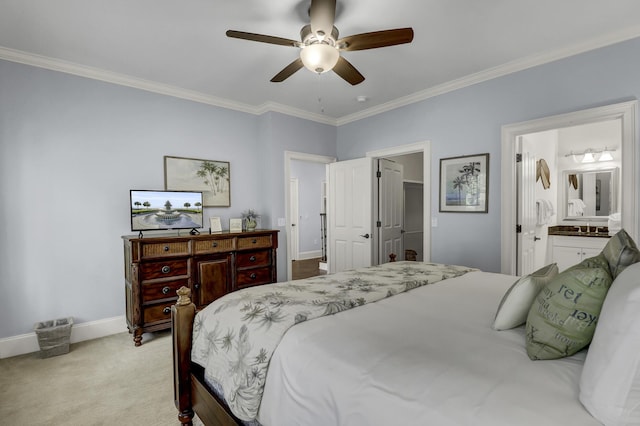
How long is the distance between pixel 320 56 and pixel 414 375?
76.1 inches

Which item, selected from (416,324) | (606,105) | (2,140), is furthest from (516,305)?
(2,140)

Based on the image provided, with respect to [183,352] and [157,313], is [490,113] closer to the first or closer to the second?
[183,352]

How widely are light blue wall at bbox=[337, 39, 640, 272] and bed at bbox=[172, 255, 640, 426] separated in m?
2.02

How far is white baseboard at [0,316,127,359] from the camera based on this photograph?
280 cm

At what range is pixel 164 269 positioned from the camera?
3.13 metres

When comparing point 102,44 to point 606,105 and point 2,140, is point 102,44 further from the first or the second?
point 606,105

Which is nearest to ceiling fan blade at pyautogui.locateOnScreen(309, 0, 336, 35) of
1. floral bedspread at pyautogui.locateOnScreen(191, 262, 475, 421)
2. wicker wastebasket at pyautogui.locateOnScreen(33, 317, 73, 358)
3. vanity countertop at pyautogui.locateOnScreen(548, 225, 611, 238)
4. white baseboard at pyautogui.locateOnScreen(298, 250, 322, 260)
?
floral bedspread at pyautogui.locateOnScreen(191, 262, 475, 421)

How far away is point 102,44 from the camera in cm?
271

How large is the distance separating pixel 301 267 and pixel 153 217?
3.88 metres

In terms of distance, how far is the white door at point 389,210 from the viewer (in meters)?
4.49

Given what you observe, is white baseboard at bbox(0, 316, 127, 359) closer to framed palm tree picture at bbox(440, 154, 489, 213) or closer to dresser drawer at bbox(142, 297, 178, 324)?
dresser drawer at bbox(142, 297, 178, 324)

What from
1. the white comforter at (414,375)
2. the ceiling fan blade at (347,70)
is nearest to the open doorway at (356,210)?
the ceiling fan blade at (347,70)

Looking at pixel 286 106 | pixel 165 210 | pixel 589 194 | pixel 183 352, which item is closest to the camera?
pixel 183 352

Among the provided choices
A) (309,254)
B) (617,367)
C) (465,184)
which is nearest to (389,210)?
(465,184)
